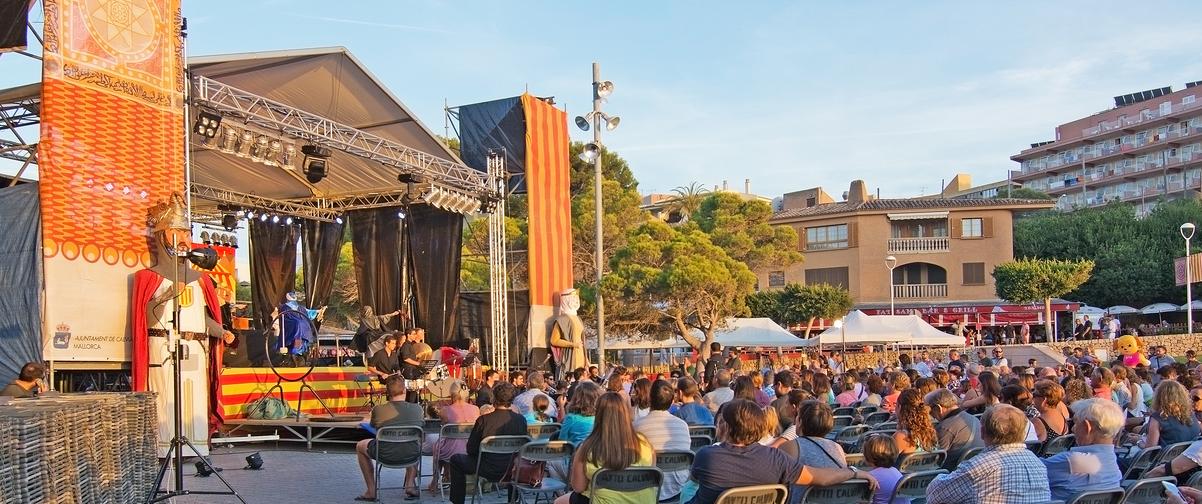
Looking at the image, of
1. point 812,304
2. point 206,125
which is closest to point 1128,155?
point 812,304

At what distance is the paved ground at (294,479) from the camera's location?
8.88 metres

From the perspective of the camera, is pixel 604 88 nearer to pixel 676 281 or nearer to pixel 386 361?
pixel 386 361

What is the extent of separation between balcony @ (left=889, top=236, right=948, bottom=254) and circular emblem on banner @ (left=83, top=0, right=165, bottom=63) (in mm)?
38094

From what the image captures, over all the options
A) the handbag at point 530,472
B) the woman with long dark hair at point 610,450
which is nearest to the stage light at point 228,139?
the handbag at point 530,472

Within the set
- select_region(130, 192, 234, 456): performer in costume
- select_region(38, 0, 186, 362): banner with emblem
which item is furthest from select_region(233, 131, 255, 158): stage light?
select_region(130, 192, 234, 456): performer in costume

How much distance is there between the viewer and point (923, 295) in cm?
4531

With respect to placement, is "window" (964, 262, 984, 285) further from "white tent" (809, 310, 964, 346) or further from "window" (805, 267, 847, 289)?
"white tent" (809, 310, 964, 346)

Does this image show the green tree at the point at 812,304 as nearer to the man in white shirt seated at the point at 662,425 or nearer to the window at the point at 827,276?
the window at the point at 827,276

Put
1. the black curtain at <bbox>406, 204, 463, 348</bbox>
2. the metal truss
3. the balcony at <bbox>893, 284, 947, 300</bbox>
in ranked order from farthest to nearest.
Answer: the balcony at <bbox>893, 284, 947, 300</bbox> < the black curtain at <bbox>406, 204, 463, 348</bbox> < the metal truss

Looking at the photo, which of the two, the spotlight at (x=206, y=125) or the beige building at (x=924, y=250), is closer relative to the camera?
the spotlight at (x=206, y=125)

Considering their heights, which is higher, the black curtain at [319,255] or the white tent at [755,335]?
the black curtain at [319,255]

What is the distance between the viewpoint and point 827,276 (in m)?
45.8

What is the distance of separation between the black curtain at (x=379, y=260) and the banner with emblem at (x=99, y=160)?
777cm

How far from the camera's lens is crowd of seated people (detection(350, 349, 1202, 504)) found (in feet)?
15.1
